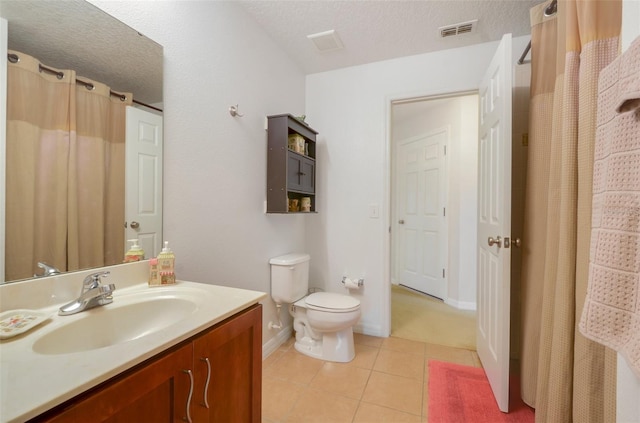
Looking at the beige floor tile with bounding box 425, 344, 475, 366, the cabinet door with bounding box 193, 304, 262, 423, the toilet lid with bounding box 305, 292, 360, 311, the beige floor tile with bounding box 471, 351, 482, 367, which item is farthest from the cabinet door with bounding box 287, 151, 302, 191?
the beige floor tile with bounding box 471, 351, 482, 367

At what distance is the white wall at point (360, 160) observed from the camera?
86.3 inches

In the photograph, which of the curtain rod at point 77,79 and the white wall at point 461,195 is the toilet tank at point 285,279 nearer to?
the curtain rod at point 77,79

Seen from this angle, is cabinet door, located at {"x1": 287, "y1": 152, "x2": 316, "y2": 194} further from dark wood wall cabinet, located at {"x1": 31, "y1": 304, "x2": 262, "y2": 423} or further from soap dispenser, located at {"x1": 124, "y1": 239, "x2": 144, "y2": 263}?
dark wood wall cabinet, located at {"x1": 31, "y1": 304, "x2": 262, "y2": 423}

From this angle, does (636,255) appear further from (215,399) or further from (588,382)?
(215,399)

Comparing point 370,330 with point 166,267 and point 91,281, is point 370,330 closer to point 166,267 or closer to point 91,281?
point 166,267

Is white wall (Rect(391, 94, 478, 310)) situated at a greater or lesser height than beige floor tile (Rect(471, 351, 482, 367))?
greater

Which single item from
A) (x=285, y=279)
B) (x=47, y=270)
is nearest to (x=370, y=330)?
(x=285, y=279)

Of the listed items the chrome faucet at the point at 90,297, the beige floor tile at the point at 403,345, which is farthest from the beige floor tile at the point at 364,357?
the chrome faucet at the point at 90,297

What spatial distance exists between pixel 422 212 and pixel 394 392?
233 centimetres

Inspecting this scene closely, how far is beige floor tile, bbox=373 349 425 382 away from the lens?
1765mm

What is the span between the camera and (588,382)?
3.11ft

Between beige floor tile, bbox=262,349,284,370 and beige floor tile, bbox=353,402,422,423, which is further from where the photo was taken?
beige floor tile, bbox=262,349,284,370

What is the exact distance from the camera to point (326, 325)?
6.02 feet

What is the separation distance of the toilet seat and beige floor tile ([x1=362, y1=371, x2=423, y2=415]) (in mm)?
431
